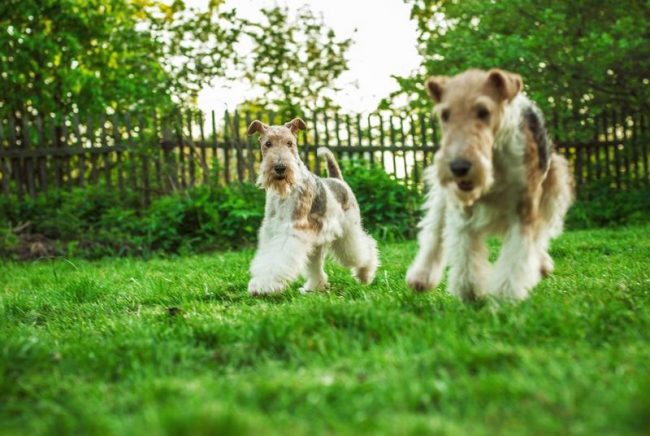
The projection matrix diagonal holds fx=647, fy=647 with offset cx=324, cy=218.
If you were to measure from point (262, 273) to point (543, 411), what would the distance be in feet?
9.90

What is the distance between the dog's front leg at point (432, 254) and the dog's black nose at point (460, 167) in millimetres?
726

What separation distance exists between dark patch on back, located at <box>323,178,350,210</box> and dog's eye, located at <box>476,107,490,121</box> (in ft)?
8.47

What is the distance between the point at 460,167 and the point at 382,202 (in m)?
6.83

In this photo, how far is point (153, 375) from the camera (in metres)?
2.57

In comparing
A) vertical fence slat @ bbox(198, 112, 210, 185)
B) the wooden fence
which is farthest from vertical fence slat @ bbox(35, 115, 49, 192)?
vertical fence slat @ bbox(198, 112, 210, 185)

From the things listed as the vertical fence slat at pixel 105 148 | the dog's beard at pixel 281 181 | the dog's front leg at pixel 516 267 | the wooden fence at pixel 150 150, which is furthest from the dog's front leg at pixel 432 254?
the vertical fence slat at pixel 105 148

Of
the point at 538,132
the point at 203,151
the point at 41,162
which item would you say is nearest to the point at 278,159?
the point at 538,132

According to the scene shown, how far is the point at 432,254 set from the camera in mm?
3857

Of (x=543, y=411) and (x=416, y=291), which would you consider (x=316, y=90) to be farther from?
(x=543, y=411)

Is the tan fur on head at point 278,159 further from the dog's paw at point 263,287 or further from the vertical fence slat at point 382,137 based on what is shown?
the vertical fence slat at point 382,137

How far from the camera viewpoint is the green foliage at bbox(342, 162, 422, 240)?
975cm

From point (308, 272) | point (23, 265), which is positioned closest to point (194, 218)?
point (23, 265)

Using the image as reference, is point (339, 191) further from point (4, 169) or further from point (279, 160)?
point (4, 169)

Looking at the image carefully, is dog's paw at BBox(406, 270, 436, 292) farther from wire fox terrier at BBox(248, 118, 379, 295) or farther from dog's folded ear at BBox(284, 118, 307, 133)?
dog's folded ear at BBox(284, 118, 307, 133)
